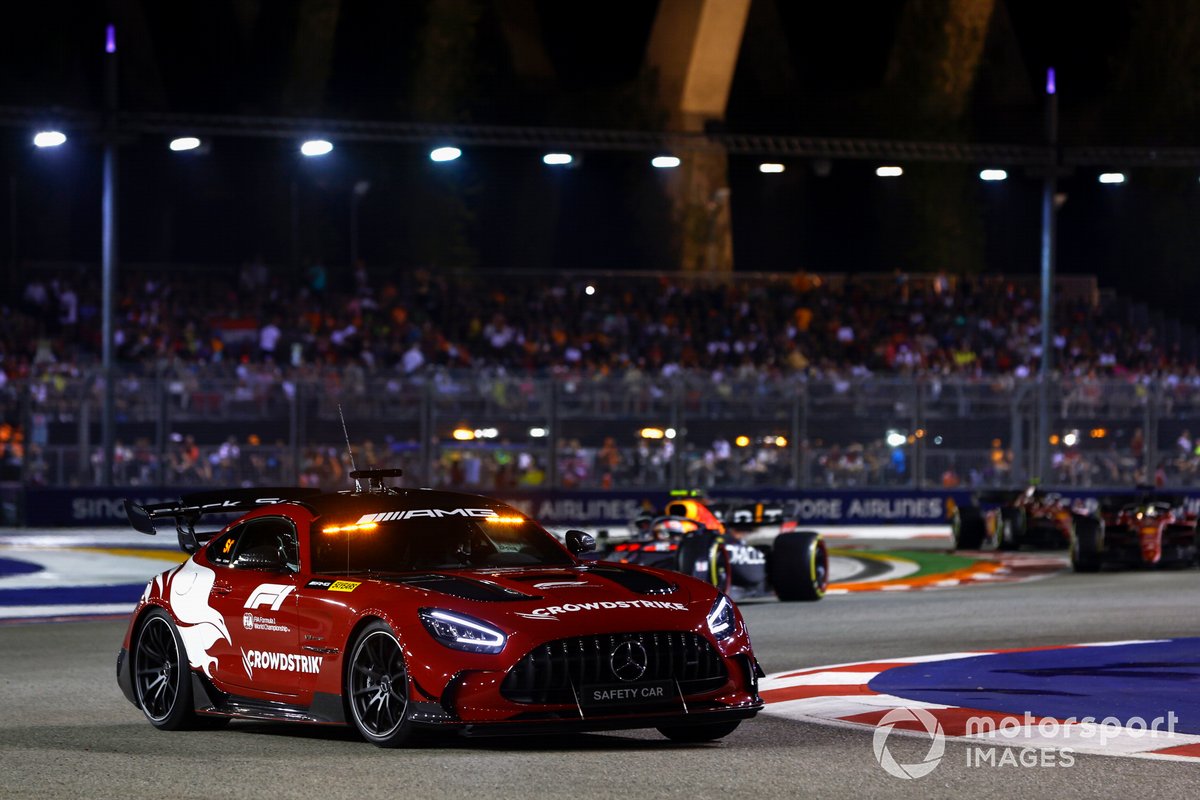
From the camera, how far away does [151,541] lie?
88.9 ft

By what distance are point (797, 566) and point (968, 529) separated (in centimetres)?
832

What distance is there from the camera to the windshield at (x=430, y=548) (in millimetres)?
9227

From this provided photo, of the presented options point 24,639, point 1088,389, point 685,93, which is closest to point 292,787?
point 24,639

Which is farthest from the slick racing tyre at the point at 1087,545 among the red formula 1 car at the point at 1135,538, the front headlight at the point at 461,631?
the front headlight at the point at 461,631

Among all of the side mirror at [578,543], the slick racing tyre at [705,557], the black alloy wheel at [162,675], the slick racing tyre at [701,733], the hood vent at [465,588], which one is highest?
the side mirror at [578,543]

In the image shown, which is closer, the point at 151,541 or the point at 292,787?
the point at 292,787

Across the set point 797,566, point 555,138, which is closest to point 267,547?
point 797,566

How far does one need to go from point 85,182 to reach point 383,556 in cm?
4051

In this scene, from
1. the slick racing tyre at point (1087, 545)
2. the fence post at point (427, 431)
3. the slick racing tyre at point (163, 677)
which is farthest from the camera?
the fence post at point (427, 431)

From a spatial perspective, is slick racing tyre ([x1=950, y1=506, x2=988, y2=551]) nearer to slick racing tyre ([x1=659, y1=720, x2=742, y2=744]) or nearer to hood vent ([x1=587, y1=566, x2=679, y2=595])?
hood vent ([x1=587, y1=566, x2=679, y2=595])

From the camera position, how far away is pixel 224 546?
998 cm

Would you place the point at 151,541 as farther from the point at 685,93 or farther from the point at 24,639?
the point at 685,93

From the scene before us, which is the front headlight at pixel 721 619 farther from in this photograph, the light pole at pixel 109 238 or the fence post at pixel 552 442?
the fence post at pixel 552 442

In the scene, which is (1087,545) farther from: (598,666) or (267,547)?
(598,666)
